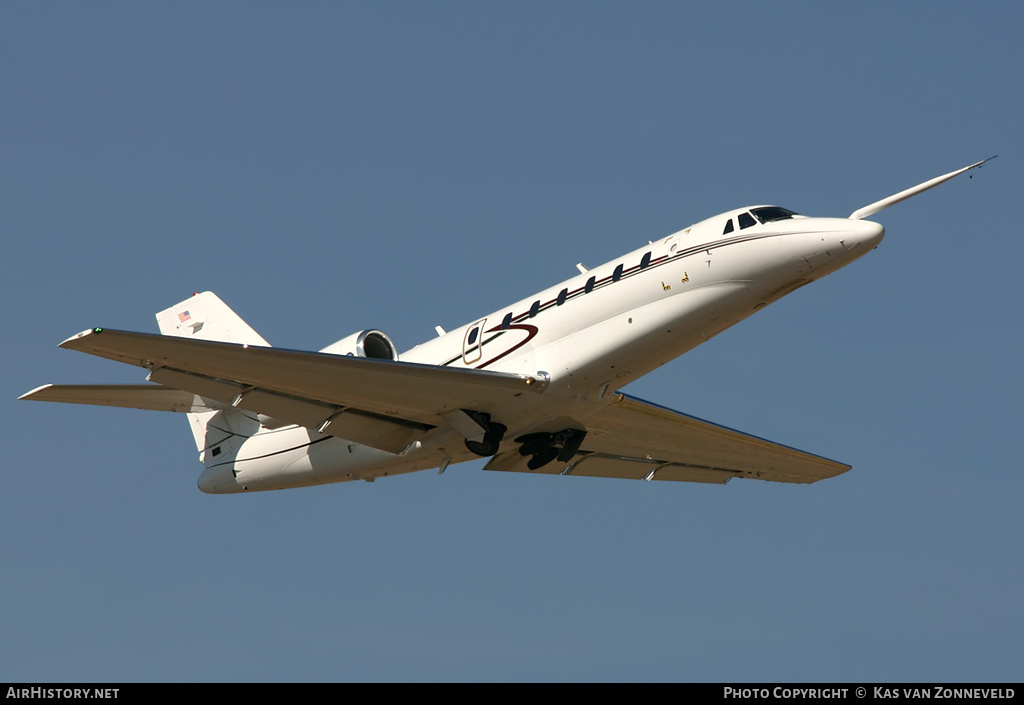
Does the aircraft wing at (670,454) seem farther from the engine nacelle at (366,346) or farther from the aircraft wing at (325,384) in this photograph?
the engine nacelle at (366,346)

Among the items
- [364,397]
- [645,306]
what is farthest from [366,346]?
[645,306]

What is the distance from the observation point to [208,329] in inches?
1104

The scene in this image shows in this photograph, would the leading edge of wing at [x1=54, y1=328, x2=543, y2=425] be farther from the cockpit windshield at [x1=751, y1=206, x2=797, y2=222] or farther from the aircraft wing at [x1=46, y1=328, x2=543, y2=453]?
the cockpit windshield at [x1=751, y1=206, x2=797, y2=222]

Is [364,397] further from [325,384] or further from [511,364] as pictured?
[511,364]

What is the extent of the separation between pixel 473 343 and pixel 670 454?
5277 mm

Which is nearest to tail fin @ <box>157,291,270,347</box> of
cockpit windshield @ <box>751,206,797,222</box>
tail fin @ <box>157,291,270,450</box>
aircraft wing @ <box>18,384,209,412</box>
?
tail fin @ <box>157,291,270,450</box>

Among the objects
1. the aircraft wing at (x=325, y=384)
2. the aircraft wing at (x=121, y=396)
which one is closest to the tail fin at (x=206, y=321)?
the aircraft wing at (x=121, y=396)

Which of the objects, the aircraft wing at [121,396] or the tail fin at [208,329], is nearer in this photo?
the aircraft wing at [121,396]

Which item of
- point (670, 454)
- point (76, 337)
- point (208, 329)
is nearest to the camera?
point (76, 337)

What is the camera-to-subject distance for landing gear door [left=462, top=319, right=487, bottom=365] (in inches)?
931

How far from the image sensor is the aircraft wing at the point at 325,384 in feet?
69.6

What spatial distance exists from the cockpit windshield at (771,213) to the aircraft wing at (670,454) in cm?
389

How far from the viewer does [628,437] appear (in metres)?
26.0
